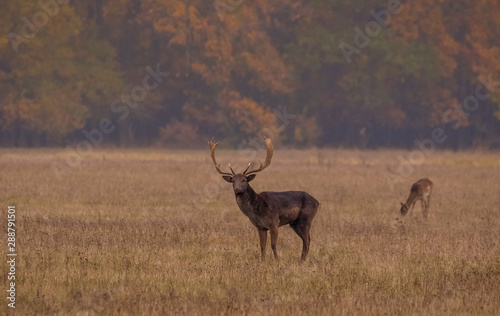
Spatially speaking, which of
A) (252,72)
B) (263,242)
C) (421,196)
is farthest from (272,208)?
(252,72)

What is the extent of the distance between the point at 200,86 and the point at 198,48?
2.79m

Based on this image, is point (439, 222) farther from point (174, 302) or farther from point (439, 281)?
point (174, 302)

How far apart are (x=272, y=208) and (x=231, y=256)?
990 mm

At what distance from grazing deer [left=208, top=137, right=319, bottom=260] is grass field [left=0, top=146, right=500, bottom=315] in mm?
431

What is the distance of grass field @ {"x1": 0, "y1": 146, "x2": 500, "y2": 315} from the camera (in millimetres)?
10922

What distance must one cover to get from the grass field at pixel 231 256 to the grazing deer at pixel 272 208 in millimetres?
431

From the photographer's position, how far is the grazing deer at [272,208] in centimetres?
1357

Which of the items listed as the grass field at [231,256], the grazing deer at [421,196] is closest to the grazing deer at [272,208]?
the grass field at [231,256]

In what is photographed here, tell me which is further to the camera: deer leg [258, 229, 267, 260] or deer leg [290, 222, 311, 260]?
deer leg [290, 222, 311, 260]

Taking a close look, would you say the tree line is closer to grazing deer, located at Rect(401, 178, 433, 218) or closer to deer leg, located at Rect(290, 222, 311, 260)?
grazing deer, located at Rect(401, 178, 433, 218)

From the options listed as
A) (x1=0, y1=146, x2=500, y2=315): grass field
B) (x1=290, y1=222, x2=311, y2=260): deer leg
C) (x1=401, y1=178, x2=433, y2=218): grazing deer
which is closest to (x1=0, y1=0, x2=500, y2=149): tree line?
(x1=0, y1=146, x2=500, y2=315): grass field

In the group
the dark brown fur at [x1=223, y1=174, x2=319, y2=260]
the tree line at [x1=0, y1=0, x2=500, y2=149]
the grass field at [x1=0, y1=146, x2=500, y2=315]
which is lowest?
the grass field at [x1=0, y1=146, x2=500, y2=315]

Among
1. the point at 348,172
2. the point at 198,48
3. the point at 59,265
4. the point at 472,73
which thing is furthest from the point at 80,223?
the point at 472,73

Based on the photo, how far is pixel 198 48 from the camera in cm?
6181
